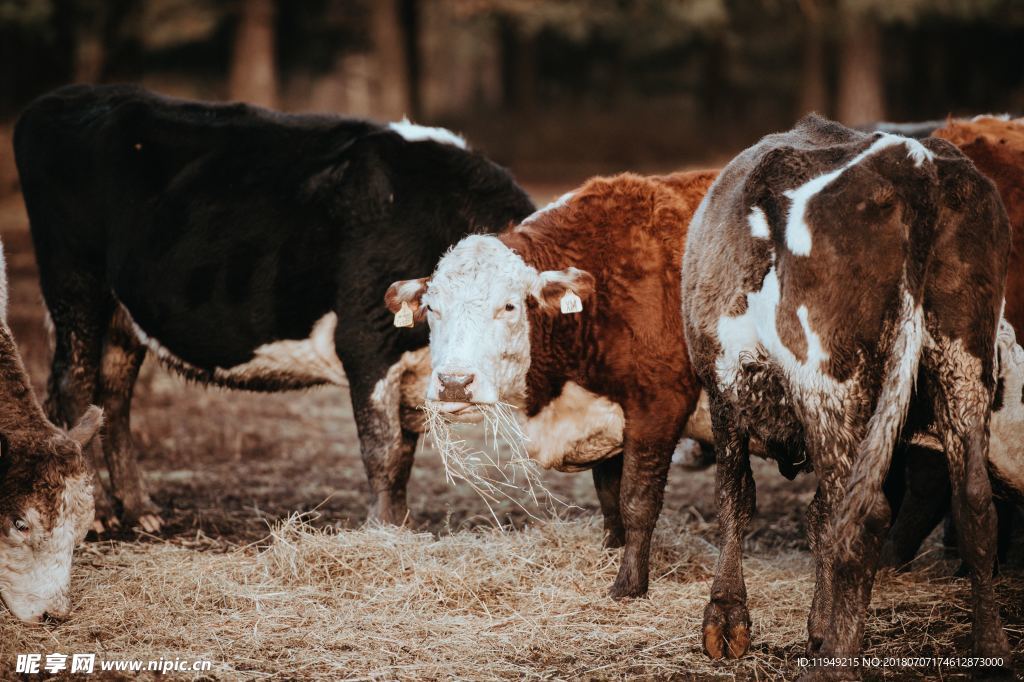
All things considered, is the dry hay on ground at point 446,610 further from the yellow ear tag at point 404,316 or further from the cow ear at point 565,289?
the cow ear at point 565,289

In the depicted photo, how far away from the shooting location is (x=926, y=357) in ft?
13.6

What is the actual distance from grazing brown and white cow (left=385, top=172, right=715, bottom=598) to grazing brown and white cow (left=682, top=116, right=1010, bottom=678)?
102cm

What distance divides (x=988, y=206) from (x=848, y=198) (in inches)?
22.1

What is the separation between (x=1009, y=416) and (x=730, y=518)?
126cm

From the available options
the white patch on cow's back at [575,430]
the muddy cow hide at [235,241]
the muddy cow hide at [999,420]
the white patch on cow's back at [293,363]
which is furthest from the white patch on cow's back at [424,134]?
the muddy cow hide at [999,420]

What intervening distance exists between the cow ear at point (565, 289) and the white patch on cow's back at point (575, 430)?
0.47 meters

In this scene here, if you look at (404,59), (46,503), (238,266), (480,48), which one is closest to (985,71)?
(480,48)

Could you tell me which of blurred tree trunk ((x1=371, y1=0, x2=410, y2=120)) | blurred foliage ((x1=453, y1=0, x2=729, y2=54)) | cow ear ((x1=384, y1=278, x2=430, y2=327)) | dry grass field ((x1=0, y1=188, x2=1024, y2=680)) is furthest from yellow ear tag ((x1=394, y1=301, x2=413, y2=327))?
blurred foliage ((x1=453, y1=0, x2=729, y2=54))

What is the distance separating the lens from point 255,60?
65.1 feet

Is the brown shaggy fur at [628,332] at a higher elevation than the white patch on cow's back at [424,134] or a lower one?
lower

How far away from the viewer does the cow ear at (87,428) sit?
521 cm

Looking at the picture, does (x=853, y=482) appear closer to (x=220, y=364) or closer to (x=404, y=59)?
(x=220, y=364)

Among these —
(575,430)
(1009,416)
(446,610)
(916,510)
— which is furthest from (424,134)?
(1009,416)

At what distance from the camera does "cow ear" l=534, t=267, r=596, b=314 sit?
529cm
